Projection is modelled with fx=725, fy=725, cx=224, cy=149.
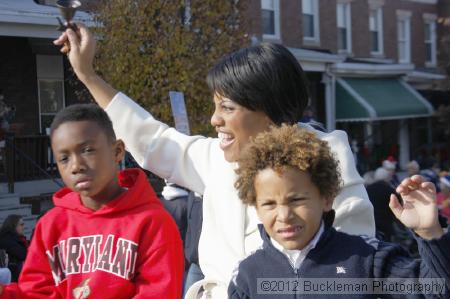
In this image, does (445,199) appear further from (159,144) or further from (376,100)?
(376,100)

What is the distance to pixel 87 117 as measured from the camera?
2695 millimetres

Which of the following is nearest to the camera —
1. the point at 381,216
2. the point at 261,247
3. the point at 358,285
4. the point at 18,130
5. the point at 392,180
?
the point at 358,285

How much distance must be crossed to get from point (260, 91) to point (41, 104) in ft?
42.7

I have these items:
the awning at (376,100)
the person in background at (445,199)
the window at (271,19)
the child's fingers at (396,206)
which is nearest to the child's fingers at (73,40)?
the child's fingers at (396,206)

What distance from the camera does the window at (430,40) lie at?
27141mm

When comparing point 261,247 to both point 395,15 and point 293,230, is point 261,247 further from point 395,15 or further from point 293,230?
point 395,15

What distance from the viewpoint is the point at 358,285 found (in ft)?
6.94

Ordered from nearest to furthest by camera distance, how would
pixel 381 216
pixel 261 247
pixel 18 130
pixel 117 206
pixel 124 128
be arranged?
pixel 261 247
pixel 117 206
pixel 124 128
pixel 381 216
pixel 18 130

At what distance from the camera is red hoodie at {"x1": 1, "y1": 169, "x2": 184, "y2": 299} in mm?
2545

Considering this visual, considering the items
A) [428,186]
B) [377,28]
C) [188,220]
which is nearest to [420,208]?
[428,186]

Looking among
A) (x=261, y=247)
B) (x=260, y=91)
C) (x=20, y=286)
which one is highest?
(x=260, y=91)

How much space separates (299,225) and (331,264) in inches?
5.9

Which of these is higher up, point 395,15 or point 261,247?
point 395,15

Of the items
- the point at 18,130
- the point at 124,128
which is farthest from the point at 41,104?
the point at 124,128
